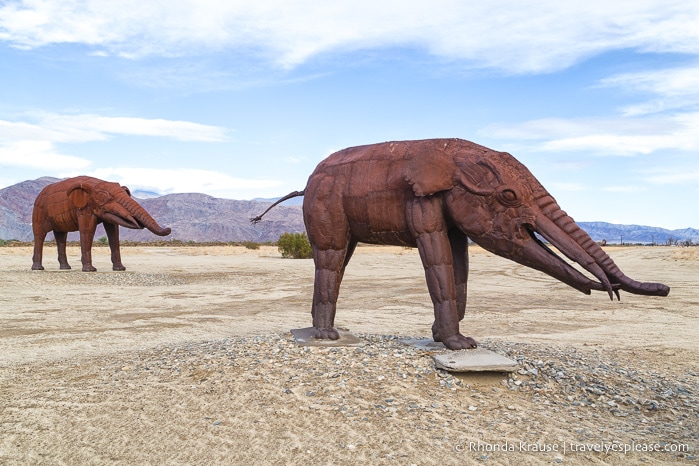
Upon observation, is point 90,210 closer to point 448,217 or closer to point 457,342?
point 448,217

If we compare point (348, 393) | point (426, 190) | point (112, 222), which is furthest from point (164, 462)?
point (112, 222)

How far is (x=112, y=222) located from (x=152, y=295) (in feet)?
15.7

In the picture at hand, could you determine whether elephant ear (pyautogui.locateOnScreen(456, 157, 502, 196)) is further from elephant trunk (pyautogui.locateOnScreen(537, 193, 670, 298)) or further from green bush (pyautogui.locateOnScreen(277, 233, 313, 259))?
green bush (pyautogui.locateOnScreen(277, 233, 313, 259))

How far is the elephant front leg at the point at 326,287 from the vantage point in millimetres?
8891

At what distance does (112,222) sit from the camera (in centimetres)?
2253

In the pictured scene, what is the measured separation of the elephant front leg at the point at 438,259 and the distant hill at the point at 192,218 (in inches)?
5211

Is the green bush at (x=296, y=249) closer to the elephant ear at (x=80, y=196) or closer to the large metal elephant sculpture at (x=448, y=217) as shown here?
the elephant ear at (x=80, y=196)

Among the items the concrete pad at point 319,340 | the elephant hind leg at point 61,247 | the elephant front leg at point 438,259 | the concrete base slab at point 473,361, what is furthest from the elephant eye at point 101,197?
the concrete base slab at point 473,361

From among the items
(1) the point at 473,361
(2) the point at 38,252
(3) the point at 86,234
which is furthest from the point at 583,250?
(2) the point at 38,252

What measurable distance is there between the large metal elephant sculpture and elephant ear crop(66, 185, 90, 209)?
52.9ft

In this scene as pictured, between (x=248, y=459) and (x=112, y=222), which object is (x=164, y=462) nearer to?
(x=248, y=459)

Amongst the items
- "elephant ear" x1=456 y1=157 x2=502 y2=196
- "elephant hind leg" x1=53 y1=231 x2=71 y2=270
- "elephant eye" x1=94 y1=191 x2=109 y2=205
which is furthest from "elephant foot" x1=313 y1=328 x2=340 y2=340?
"elephant hind leg" x1=53 y1=231 x2=71 y2=270

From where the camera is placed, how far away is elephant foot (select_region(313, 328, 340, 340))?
8938 millimetres

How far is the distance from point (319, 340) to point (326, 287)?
2.54 ft
